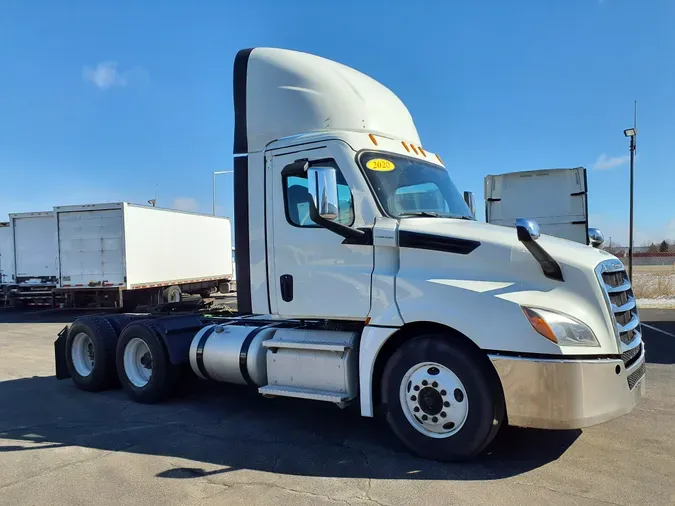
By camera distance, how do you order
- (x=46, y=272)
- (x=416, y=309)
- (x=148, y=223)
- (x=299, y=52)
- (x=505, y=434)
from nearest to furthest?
(x=416, y=309)
(x=505, y=434)
(x=299, y=52)
(x=148, y=223)
(x=46, y=272)

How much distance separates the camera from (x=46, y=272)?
19.1 meters

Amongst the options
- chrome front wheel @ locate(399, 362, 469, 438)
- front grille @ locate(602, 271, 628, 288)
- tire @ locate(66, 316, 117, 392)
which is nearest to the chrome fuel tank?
tire @ locate(66, 316, 117, 392)

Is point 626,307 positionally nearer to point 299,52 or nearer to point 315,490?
point 315,490

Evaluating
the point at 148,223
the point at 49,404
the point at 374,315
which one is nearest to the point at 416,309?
the point at 374,315

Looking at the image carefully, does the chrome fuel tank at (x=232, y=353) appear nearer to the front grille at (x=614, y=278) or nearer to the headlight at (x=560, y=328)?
the headlight at (x=560, y=328)

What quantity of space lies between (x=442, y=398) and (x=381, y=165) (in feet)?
7.02

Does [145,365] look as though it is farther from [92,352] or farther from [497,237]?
[497,237]

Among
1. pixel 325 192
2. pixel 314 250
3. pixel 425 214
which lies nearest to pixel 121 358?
pixel 314 250

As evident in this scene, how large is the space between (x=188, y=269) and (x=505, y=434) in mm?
16210

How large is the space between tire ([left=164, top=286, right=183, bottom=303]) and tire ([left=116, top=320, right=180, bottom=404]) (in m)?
11.9

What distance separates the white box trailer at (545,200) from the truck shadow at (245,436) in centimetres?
821

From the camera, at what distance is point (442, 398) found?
4363 millimetres

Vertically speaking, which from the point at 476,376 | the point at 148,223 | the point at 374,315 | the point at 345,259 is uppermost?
the point at 148,223

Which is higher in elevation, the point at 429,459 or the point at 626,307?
the point at 626,307
